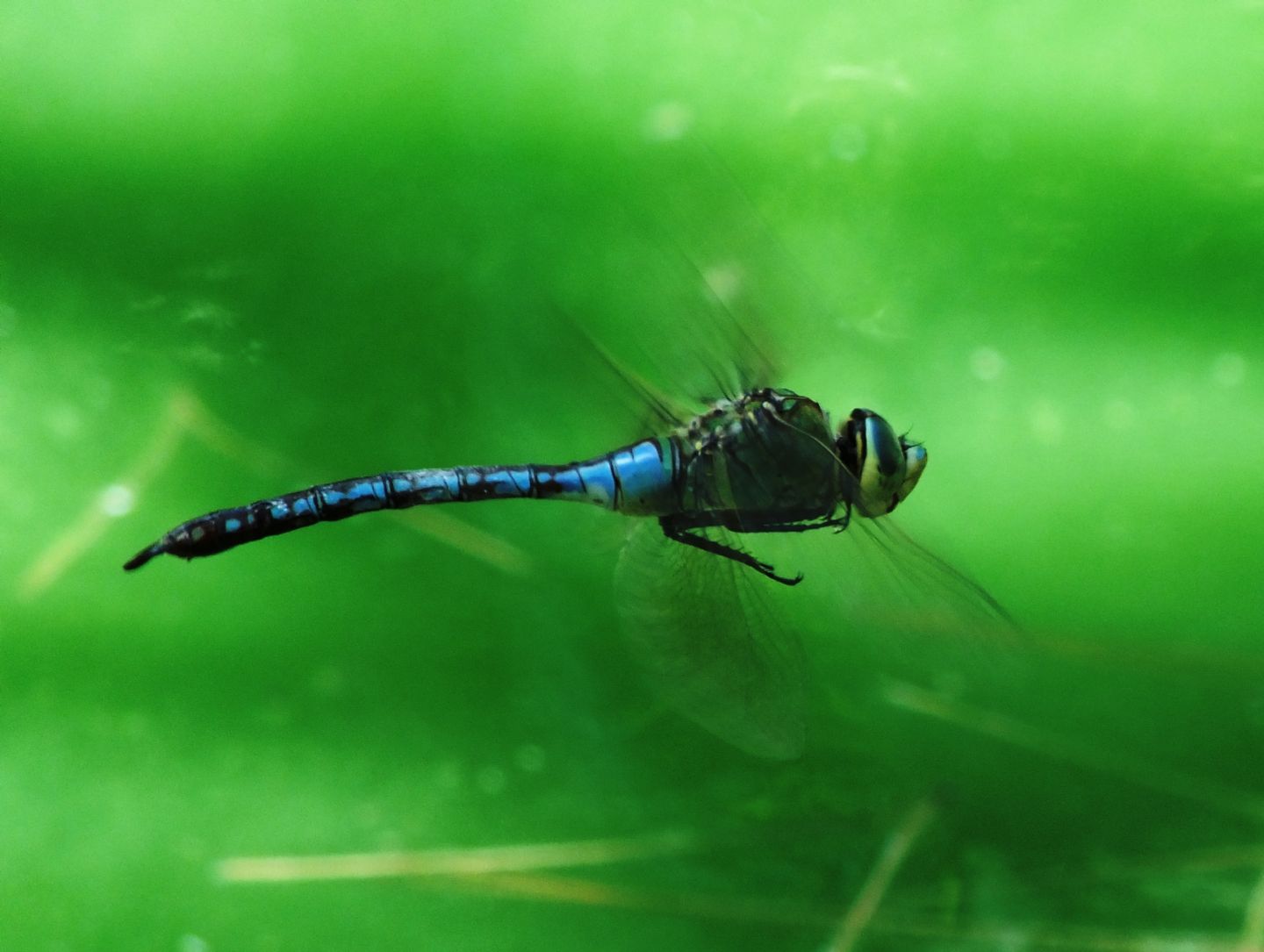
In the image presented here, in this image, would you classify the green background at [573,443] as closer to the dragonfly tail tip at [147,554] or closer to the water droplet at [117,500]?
the water droplet at [117,500]

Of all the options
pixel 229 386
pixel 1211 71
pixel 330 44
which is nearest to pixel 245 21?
pixel 330 44

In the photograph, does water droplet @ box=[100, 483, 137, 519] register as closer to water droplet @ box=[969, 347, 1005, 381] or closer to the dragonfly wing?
the dragonfly wing

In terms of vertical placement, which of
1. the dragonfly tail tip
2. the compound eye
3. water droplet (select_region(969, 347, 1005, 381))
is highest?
water droplet (select_region(969, 347, 1005, 381))

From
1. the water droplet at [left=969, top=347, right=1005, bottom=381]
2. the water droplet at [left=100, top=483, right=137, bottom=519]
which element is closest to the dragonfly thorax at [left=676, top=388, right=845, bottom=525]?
the water droplet at [left=969, top=347, right=1005, bottom=381]

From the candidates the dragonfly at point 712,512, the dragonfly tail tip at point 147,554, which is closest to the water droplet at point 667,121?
the dragonfly at point 712,512

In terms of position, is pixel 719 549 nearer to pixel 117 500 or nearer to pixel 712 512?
pixel 712 512

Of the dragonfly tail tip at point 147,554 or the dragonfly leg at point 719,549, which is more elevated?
the dragonfly leg at point 719,549

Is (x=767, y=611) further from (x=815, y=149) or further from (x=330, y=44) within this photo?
(x=330, y=44)
